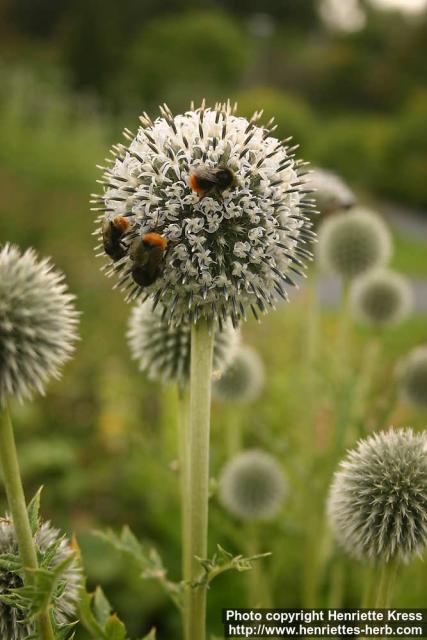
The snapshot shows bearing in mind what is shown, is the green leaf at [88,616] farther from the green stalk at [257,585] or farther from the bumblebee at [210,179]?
the green stalk at [257,585]

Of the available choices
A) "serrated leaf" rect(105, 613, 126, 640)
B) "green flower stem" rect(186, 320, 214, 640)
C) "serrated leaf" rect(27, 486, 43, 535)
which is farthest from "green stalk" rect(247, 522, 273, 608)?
"serrated leaf" rect(27, 486, 43, 535)

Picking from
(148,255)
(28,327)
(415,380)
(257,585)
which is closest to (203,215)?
(148,255)

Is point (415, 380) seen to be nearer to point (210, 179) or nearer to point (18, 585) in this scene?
point (210, 179)

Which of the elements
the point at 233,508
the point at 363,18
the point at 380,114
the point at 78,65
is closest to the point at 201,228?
the point at 233,508

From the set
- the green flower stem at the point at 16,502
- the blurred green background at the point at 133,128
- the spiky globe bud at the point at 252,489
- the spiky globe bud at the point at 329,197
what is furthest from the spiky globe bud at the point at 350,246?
the green flower stem at the point at 16,502

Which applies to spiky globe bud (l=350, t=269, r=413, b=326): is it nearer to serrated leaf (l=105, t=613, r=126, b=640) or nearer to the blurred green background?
the blurred green background
